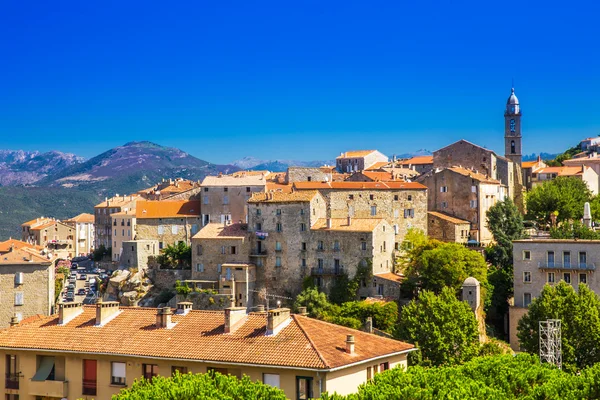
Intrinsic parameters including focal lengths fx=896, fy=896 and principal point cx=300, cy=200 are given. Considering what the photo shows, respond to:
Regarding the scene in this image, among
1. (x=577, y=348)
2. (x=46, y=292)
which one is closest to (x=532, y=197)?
(x=577, y=348)

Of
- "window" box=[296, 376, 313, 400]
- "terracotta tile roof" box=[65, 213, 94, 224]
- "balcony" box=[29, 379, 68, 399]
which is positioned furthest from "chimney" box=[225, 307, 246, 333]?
"terracotta tile roof" box=[65, 213, 94, 224]

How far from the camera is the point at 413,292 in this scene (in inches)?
2911

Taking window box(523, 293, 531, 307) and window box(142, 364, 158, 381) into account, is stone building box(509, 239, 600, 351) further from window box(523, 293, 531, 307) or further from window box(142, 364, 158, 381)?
window box(142, 364, 158, 381)

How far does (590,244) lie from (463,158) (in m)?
31.3

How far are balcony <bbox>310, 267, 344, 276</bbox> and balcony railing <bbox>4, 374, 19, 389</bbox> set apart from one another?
40250 millimetres

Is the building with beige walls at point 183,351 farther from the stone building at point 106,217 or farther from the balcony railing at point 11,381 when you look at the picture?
the stone building at point 106,217

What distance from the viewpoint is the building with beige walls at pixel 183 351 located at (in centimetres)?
3497

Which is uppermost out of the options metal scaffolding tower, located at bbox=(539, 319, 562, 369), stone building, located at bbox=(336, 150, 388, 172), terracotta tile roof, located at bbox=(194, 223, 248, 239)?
stone building, located at bbox=(336, 150, 388, 172)

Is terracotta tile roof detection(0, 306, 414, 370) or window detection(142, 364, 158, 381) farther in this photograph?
window detection(142, 364, 158, 381)

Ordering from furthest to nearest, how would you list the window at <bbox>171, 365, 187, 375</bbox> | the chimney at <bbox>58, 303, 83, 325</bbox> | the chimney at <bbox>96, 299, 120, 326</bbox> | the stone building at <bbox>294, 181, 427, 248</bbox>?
the stone building at <bbox>294, 181, 427, 248</bbox> → the chimney at <bbox>58, 303, 83, 325</bbox> → the chimney at <bbox>96, 299, 120, 326</bbox> → the window at <bbox>171, 365, 187, 375</bbox>

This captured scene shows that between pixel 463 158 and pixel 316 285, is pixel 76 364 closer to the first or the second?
pixel 316 285

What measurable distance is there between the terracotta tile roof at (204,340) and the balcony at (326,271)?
1423 inches

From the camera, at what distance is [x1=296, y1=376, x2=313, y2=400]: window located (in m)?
34.2

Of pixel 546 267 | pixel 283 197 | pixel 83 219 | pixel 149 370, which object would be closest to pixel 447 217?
pixel 546 267
